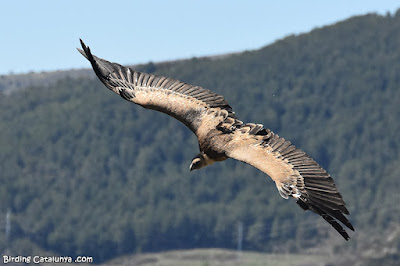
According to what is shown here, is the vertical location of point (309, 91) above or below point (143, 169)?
above

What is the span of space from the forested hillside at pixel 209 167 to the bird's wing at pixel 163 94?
98925mm

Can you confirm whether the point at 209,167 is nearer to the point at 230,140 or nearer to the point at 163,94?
the point at 163,94

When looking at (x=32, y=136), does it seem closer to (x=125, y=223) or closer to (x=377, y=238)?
(x=125, y=223)

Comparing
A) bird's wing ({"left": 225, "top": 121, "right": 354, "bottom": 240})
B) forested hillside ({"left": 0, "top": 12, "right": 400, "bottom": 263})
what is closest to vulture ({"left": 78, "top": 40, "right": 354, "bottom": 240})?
bird's wing ({"left": 225, "top": 121, "right": 354, "bottom": 240})

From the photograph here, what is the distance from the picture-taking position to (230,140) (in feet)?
79.9

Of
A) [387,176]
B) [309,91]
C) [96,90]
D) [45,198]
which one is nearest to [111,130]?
[96,90]

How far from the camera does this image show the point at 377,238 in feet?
423

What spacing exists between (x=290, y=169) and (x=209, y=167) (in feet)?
373

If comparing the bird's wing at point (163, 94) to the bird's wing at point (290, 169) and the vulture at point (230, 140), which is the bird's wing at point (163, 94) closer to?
the vulture at point (230, 140)

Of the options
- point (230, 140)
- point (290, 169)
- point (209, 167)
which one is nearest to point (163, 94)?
point (230, 140)

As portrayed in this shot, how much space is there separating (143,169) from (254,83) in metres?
22.5

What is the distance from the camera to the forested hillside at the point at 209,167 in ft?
434

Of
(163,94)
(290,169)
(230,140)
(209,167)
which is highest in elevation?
(209,167)

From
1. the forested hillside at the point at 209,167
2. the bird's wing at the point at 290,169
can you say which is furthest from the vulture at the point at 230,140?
the forested hillside at the point at 209,167
